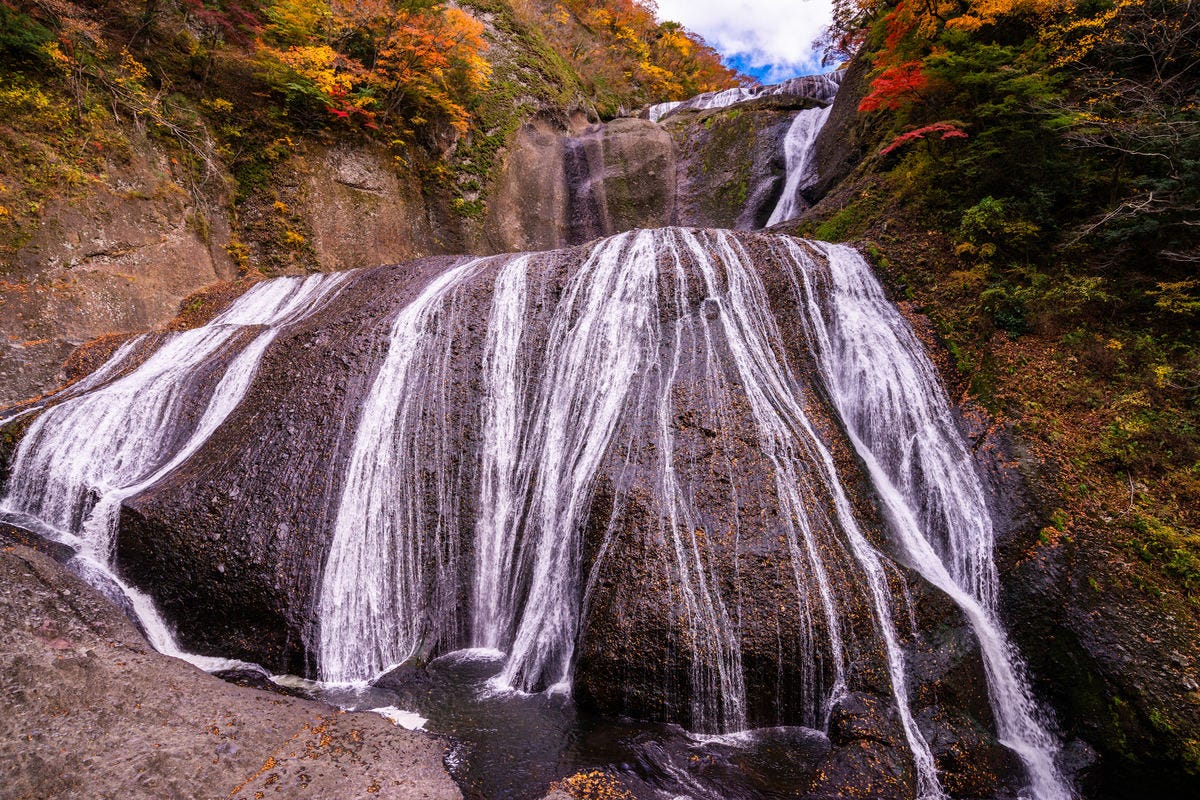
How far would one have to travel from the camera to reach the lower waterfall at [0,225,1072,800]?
14.3 ft

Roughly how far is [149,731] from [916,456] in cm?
774

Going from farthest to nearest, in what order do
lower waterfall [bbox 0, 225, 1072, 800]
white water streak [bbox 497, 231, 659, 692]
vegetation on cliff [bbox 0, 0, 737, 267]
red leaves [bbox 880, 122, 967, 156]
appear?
vegetation on cliff [bbox 0, 0, 737, 267] → red leaves [bbox 880, 122, 967, 156] → white water streak [bbox 497, 231, 659, 692] → lower waterfall [bbox 0, 225, 1072, 800]

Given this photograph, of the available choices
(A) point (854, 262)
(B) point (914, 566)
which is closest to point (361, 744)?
(B) point (914, 566)

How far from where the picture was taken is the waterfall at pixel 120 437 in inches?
221

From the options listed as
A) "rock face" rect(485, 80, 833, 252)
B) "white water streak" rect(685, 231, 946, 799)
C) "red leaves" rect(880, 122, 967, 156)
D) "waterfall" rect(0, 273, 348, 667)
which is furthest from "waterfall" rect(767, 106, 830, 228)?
"waterfall" rect(0, 273, 348, 667)

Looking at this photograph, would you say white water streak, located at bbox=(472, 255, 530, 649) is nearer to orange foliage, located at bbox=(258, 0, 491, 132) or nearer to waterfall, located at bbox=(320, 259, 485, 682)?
waterfall, located at bbox=(320, 259, 485, 682)

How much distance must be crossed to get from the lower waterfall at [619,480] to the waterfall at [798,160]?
21.2 ft

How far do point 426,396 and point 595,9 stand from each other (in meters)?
25.3

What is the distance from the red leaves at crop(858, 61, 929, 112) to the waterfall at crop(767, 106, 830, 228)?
431 cm

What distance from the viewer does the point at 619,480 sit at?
17.2 feet

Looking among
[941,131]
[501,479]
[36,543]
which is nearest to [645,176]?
[941,131]

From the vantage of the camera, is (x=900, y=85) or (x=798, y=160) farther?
(x=798, y=160)

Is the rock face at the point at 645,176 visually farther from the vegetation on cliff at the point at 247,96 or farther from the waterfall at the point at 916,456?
the waterfall at the point at 916,456

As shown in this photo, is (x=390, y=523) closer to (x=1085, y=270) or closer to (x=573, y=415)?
(x=573, y=415)
